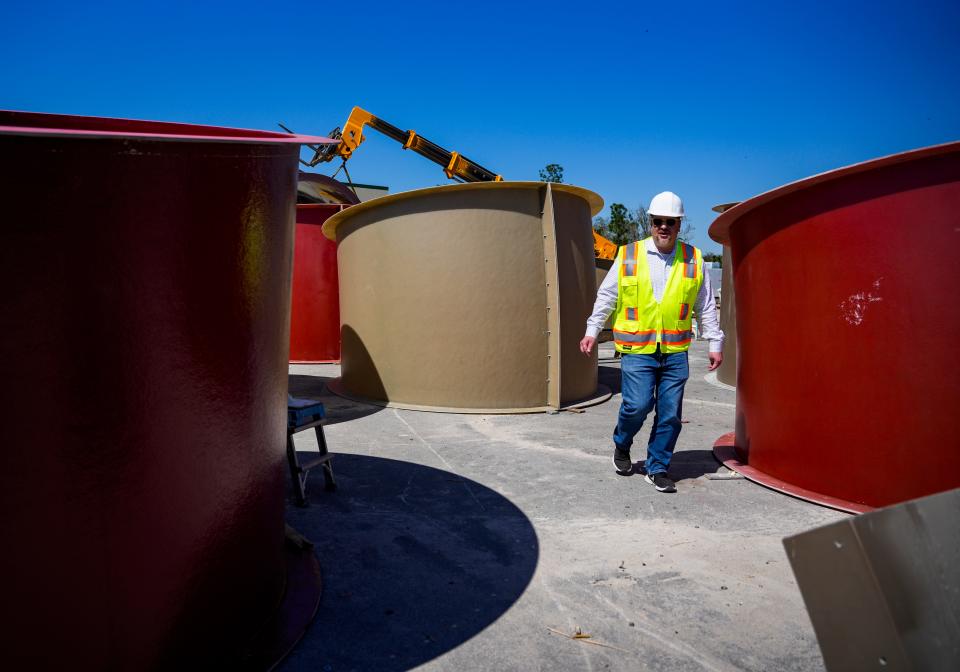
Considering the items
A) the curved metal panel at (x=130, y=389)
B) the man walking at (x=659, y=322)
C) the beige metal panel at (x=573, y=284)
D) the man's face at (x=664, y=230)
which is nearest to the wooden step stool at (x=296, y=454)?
the curved metal panel at (x=130, y=389)

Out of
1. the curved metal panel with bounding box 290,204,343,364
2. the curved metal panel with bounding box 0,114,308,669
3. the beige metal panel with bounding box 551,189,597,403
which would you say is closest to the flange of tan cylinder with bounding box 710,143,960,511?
the beige metal panel with bounding box 551,189,597,403

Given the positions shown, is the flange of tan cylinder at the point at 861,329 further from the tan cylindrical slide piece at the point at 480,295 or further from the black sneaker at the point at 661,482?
the tan cylindrical slide piece at the point at 480,295

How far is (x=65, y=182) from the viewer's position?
1.44 metres

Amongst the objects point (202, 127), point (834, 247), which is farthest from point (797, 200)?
point (202, 127)

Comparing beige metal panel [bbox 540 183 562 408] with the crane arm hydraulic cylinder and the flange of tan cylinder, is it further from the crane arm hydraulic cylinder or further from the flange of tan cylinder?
the crane arm hydraulic cylinder

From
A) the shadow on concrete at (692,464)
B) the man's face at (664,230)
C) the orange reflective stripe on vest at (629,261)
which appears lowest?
the shadow on concrete at (692,464)

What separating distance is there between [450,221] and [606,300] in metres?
2.52

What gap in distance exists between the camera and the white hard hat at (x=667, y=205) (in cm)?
387

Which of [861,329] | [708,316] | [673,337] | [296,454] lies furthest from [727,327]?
[296,454]

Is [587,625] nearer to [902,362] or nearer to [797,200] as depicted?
[902,362]

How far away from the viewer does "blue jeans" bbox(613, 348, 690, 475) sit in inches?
154

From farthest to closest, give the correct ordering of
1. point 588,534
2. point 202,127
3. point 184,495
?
point 588,534
point 202,127
point 184,495

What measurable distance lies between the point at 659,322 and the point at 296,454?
2343mm

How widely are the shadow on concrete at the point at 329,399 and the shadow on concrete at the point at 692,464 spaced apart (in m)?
3.03
